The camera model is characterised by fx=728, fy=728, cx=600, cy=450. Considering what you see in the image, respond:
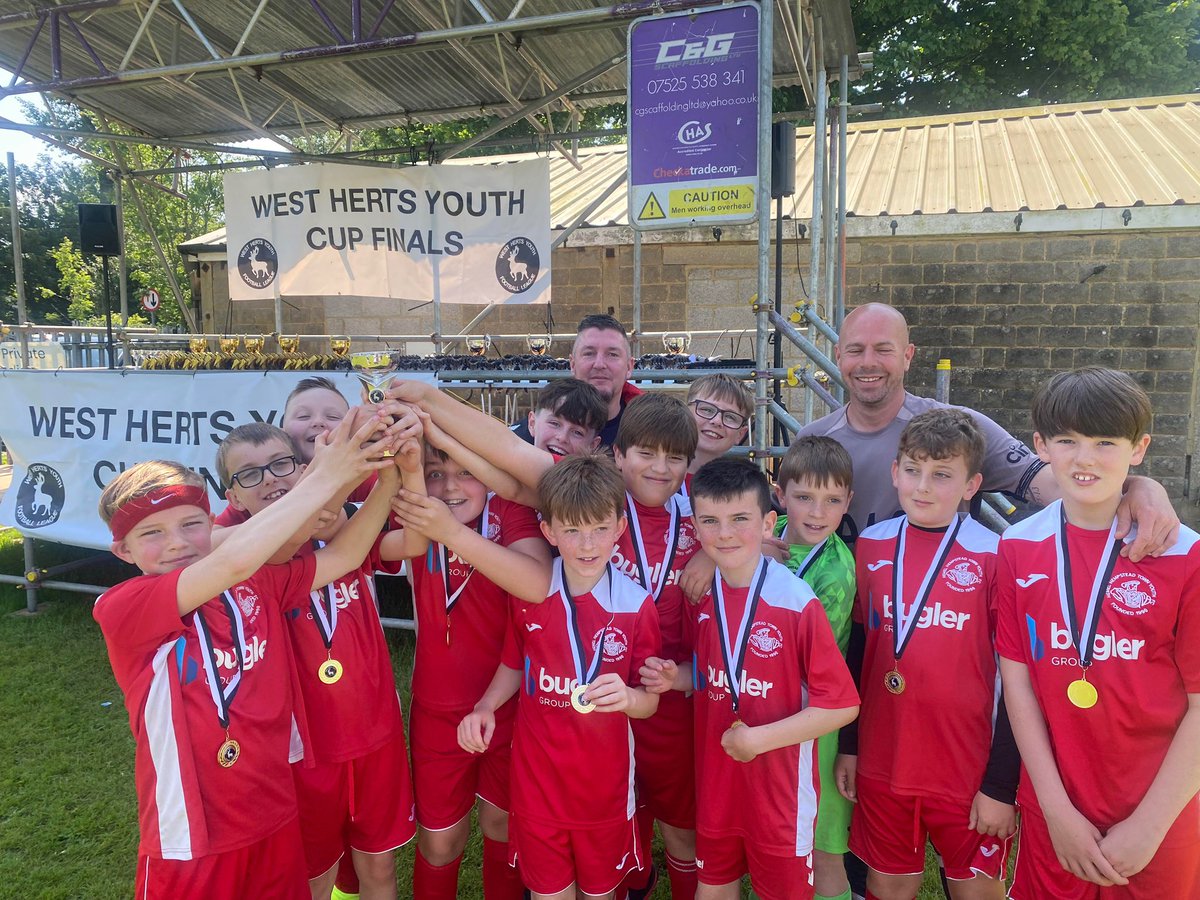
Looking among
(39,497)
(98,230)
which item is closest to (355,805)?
(39,497)

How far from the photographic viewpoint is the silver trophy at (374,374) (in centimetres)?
191

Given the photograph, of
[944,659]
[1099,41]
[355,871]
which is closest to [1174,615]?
[944,659]

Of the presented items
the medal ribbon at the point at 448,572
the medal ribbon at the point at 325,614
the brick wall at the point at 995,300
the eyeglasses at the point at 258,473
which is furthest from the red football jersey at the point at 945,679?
the brick wall at the point at 995,300

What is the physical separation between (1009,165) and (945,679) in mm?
9932

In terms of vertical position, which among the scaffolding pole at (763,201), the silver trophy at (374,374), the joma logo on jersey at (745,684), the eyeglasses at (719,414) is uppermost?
the scaffolding pole at (763,201)

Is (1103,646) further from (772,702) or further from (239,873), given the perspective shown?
(239,873)

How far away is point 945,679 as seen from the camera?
2.09 m

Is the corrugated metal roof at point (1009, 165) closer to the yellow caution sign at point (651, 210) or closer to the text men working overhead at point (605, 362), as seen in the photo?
the yellow caution sign at point (651, 210)

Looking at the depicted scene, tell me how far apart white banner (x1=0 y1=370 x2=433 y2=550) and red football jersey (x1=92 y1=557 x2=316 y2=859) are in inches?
105

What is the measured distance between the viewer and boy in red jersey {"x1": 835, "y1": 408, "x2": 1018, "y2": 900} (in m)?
2.08

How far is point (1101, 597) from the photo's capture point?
6.04ft

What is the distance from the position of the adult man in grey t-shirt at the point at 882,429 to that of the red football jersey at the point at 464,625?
121 centimetres

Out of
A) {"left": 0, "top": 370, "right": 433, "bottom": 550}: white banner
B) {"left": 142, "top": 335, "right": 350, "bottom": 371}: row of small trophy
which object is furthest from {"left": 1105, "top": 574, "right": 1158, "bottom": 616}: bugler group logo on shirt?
{"left": 142, "top": 335, "right": 350, "bottom": 371}: row of small trophy

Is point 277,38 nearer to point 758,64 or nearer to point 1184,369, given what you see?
point 758,64
